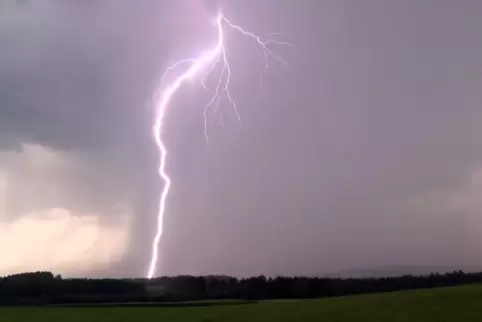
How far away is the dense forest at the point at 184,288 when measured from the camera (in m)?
49.0

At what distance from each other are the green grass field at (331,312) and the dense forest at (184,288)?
1398 cm

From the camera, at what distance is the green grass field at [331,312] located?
2453 centimetres

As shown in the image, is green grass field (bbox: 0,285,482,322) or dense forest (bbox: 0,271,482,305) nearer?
green grass field (bbox: 0,285,482,322)

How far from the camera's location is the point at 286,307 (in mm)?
31422

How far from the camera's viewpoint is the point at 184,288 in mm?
55250

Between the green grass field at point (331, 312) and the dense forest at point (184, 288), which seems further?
the dense forest at point (184, 288)

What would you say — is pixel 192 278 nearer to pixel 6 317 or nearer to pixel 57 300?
pixel 57 300

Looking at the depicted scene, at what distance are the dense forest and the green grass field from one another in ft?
45.9

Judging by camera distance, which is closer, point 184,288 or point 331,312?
point 331,312

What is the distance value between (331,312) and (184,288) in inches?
1188

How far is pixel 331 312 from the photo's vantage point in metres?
27.0

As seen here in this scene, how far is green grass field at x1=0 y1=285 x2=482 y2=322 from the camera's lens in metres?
24.5

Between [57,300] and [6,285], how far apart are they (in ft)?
24.4

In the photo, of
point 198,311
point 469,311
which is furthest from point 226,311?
point 469,311
